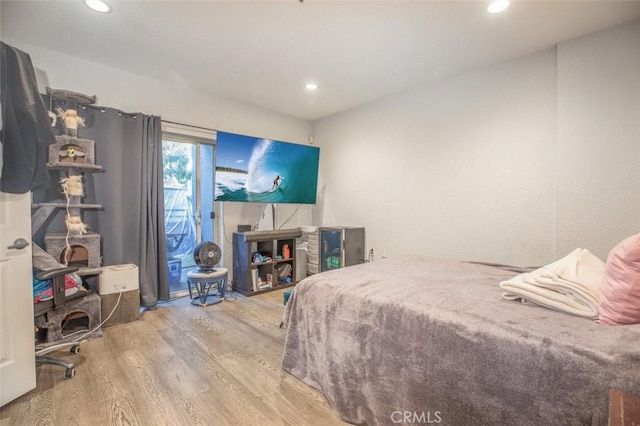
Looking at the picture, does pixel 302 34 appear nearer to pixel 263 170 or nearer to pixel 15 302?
pixel 263 170

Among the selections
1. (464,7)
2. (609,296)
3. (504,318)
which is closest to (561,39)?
(464,7)

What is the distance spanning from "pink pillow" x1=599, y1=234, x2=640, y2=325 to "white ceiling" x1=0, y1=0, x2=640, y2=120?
6.10 ft

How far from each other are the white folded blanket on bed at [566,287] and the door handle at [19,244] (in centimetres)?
279

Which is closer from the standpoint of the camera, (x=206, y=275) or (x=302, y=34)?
(x=302, y=34)

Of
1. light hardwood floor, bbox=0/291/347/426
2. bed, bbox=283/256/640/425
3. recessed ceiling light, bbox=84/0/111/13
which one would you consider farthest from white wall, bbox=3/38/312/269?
bed, bbox=283/256/640/425

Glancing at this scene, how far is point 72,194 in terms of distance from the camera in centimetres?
256

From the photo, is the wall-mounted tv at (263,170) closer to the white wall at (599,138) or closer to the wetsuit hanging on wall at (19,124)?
the wetsuit hanging on wall at (19,124)

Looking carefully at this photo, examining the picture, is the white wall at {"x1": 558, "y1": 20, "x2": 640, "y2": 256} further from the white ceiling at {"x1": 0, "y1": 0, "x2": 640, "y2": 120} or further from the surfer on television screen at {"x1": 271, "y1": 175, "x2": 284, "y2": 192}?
the surfer on television screen at {"x1": 271, "y1": 175, "x2": 284, "y2": 192}

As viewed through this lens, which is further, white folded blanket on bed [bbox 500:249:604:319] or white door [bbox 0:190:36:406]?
white door [bbox 0:190:36:406]

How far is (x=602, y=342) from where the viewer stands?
3.27ft

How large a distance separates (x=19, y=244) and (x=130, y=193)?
147cm

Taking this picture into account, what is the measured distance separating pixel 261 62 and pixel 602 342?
3123 millimetres

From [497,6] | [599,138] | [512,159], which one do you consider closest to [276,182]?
[512,159]

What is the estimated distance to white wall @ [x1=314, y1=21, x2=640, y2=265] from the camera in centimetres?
218
